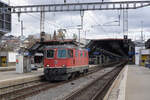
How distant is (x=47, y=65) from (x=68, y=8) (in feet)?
23.6

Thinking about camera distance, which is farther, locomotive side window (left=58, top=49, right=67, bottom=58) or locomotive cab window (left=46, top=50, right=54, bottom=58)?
locomotive cab window (left=46, top=50, right=54, bottom=58)

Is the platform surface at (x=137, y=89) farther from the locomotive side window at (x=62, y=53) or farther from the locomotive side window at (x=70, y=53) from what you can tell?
the locomotive side window at (x=62, y=53)

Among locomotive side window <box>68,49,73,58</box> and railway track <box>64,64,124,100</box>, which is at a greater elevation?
locomotive side window <box>68,49,73,58</box>

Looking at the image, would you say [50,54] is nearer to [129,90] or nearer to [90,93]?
[90,93]

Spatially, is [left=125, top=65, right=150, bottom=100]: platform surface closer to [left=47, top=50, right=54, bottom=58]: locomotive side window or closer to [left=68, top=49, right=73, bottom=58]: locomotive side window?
[left=68, top=49, right=73, bottom=58]: locomotive side window

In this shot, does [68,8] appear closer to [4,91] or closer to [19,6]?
[19,6]

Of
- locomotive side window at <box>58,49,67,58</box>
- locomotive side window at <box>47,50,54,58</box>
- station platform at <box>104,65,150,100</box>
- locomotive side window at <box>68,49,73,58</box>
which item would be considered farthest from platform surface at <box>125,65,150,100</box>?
locomotive side window at <box>47,50,54,58</box>

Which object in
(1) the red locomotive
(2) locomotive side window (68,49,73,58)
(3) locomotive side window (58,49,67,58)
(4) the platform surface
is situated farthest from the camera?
(2) locomotive side window (68,49,73,58)

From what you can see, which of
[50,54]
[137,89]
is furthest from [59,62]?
[137,89]

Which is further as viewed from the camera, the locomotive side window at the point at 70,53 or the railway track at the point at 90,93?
the locomotive side window at the point at 70,53

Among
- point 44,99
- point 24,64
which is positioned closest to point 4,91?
point 44,99

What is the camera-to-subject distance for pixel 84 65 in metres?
28.6

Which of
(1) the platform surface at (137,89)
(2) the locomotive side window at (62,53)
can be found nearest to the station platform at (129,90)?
(1) the platform surface at (137,89)

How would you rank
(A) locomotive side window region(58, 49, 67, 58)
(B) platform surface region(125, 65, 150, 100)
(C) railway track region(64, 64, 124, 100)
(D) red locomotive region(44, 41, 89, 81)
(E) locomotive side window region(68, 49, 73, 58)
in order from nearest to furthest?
(B) platform surface region(125, 65, 150, 100) < (C) railway track region(64, 64, 124, 100) < (D) red locomotive region(44, 41, 89, 81) < (A) locomotive side window region(58, 49, 67, 58) < (E) locomotive side window region(68, 49, 73, 58)
